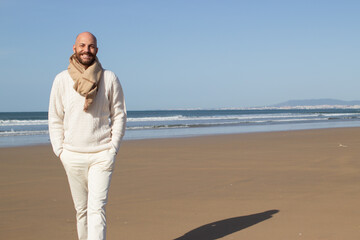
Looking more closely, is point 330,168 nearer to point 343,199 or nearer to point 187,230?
point 343,199

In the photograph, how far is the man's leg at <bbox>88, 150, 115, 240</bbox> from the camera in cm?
297

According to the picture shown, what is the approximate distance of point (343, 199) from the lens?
5.36 m

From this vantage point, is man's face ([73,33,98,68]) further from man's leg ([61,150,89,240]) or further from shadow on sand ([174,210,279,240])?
shadow on sand ([174,210,279,240])

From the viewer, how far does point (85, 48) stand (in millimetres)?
2967

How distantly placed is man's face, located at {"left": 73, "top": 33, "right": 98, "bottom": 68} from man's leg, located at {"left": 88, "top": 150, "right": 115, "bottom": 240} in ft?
2.22

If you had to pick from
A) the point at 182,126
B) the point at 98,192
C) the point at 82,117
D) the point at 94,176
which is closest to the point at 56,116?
the point at 82,117

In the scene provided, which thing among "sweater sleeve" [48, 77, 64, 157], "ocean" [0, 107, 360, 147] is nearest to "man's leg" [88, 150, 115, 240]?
"sweater sleeve" [48, 77, 64, 157]

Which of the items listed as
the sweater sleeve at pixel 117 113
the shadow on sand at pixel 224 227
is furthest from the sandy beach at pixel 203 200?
the sweater sleeve at pixel 117 113

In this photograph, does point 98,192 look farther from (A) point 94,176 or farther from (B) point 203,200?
(B) point 203,200

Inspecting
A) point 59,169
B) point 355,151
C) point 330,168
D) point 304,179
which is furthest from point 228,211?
point 355,151

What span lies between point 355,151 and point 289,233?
7341 mm

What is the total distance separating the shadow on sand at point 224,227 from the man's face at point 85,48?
2.03 metres

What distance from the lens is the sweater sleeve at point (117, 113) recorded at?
119 inches

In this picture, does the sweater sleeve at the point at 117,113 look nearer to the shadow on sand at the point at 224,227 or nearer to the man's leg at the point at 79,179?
the man's leg at the point at 79,179
